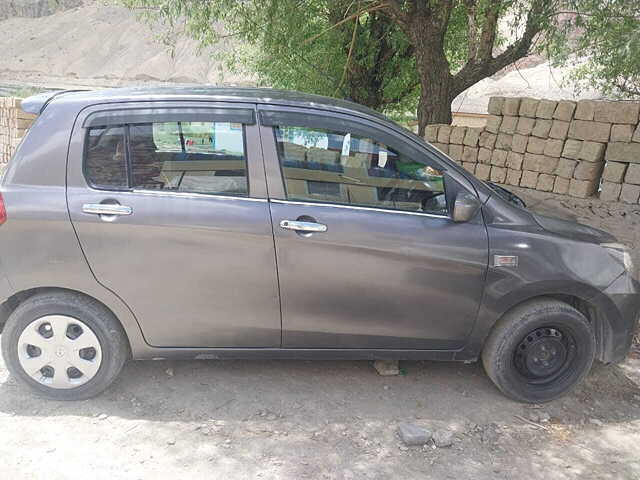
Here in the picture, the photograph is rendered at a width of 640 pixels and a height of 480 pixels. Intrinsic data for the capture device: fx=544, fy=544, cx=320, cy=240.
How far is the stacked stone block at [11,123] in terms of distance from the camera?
44.3 ft

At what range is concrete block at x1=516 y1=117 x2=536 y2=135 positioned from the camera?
7.19 meters

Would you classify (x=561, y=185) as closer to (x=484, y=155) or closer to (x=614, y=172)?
(x=614, y=172)

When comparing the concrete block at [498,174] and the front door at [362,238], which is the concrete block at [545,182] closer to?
the concrete block at [498,174]

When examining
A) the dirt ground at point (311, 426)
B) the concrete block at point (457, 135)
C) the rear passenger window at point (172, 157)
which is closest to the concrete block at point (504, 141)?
the concrete block at point (457, 135)

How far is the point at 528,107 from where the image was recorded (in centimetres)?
718

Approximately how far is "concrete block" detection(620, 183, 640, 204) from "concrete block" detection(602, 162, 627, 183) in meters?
0.10

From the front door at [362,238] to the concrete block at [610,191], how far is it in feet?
13.5

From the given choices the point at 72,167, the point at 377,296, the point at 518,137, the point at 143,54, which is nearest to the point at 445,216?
the point at 377,296

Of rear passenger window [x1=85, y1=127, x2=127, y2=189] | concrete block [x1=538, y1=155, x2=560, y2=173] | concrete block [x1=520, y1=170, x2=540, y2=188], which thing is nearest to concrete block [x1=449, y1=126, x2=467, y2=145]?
concrete block [x1=520, y1=170, x2=540, y2=188]

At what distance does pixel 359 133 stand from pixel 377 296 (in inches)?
39.6

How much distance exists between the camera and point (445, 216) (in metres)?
3.33

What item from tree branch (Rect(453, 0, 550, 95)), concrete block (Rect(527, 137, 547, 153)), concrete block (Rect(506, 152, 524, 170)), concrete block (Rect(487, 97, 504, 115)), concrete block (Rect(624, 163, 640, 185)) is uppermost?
tree branch (Rect(453, 0, 550, 95))

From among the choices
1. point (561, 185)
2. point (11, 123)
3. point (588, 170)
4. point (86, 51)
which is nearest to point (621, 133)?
point (588, 170)

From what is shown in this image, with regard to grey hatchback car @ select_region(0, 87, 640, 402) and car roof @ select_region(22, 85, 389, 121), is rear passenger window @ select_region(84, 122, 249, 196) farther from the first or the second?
car roof @ select_region(22, 85, 389, 121)
